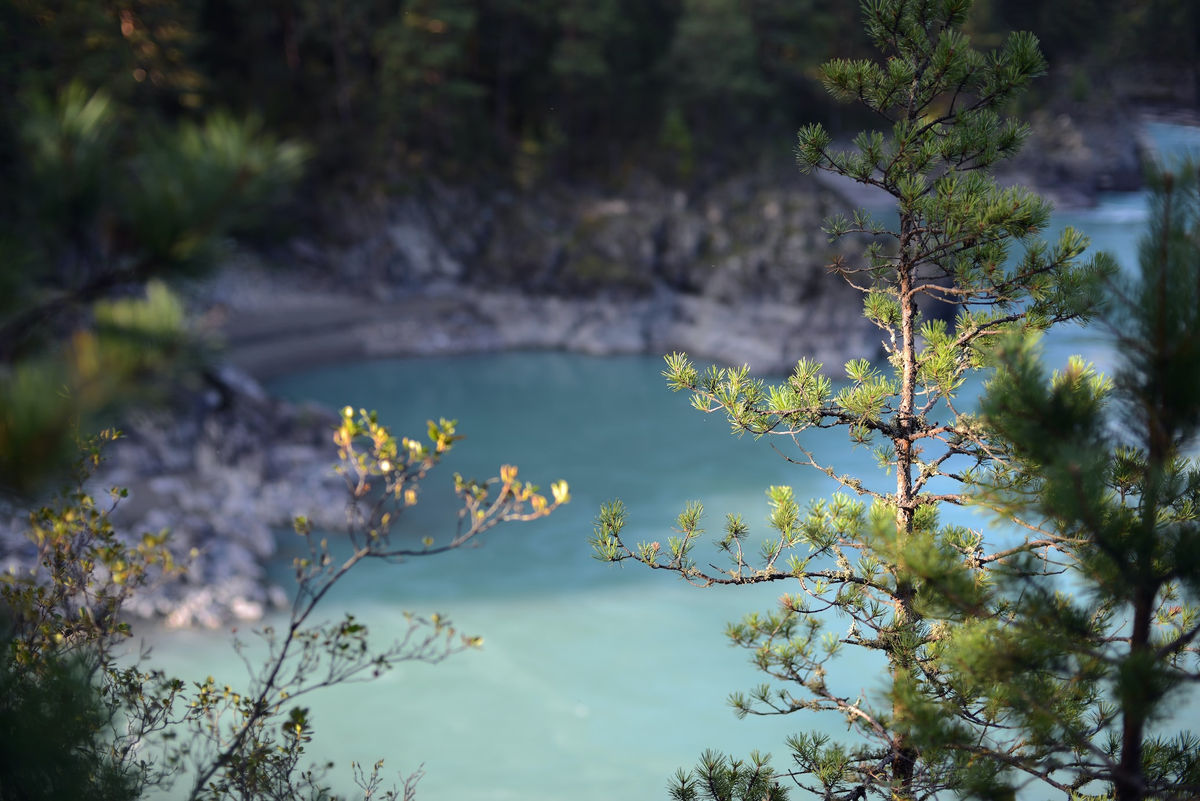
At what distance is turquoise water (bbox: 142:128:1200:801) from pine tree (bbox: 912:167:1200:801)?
1883mm

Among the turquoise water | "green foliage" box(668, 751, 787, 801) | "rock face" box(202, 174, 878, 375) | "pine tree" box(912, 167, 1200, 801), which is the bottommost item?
"green foliage" box(668, 751, 787, 801)

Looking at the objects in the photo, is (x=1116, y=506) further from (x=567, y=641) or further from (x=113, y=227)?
(x=567, y=641)

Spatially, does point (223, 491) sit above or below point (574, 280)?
below

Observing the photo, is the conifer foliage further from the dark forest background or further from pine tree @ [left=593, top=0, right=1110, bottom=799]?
the dark forest background

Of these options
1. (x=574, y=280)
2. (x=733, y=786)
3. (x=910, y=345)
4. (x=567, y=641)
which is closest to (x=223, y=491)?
(x=567, y=641)

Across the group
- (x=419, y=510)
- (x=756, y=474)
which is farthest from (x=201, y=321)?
(x=756, y=474)

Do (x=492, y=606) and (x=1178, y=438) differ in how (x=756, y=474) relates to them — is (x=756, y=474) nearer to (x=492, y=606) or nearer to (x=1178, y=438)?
(x=492, y=606)

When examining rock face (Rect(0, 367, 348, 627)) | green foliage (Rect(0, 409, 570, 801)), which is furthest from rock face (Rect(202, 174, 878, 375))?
green foliage (Rect(0, 409, 570, 801))

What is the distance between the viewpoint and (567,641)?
7293 mm

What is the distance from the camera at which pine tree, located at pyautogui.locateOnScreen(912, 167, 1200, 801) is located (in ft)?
5.86

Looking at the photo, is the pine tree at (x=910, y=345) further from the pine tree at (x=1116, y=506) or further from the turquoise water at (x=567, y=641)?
the turquoise water at (x=567, y=641)

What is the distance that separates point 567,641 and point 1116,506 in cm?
561

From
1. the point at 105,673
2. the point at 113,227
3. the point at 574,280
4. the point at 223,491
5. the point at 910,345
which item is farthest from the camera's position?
the point at 574,280

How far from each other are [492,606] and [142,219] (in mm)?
6563
